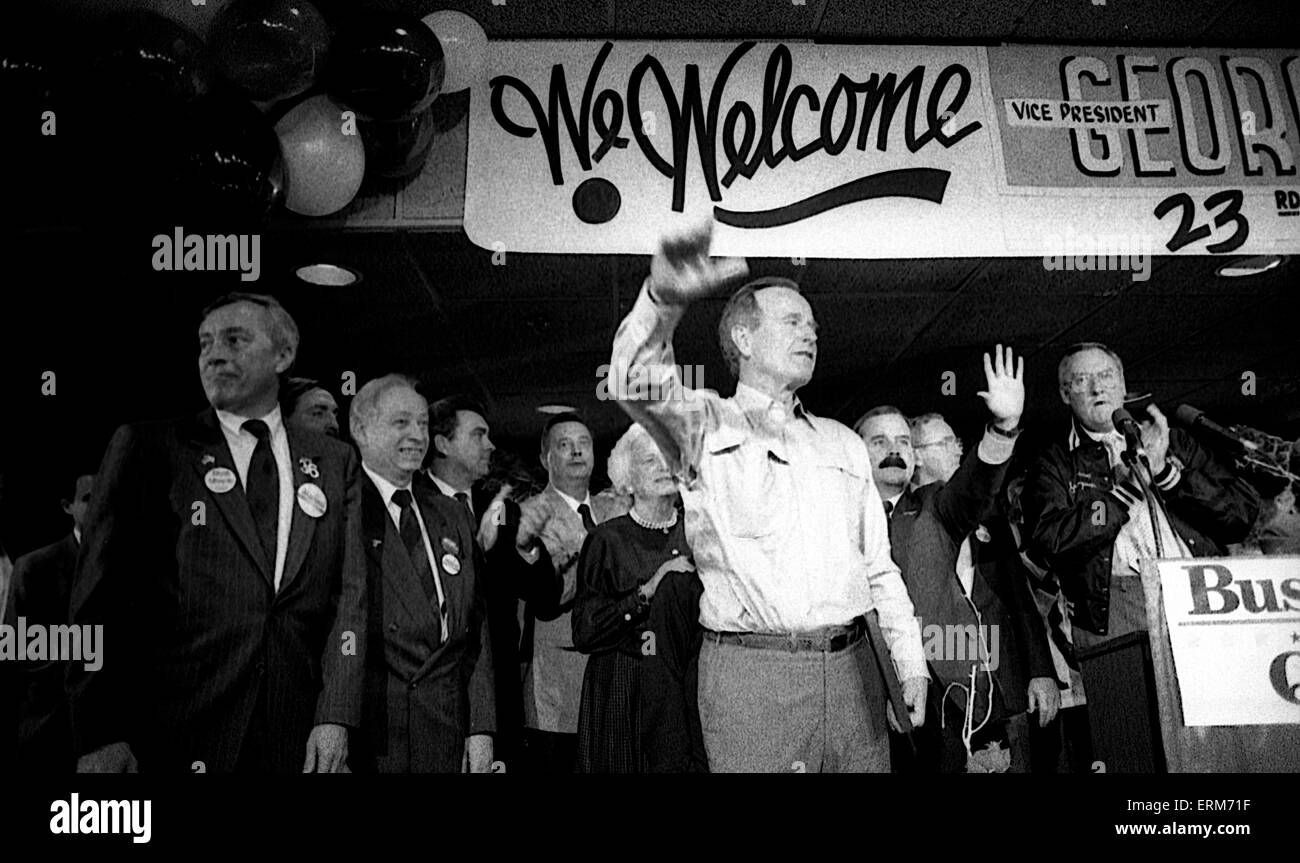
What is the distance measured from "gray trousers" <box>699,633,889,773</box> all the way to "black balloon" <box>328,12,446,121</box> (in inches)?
66.9

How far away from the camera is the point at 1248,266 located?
11.1 ft

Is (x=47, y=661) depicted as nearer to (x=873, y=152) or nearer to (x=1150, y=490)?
(x=873, y=152)

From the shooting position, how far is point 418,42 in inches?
114

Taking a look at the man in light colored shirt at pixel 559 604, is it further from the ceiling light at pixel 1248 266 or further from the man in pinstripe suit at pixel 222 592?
the ceiling light at pixel 1248 266

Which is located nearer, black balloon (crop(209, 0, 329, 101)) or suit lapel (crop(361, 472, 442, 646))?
black balloon (crop(209, 0, 329, 101))

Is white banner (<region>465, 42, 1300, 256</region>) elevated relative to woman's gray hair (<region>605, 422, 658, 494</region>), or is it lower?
elevated

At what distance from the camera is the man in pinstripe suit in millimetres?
2871

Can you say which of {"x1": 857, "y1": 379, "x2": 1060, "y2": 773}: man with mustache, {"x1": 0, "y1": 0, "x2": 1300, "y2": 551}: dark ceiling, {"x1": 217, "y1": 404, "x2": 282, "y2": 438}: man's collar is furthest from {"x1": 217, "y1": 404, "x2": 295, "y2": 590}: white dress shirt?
{"x1": 857, "y1": 379, "x2": 1060, "y2": 773}: man with mustache

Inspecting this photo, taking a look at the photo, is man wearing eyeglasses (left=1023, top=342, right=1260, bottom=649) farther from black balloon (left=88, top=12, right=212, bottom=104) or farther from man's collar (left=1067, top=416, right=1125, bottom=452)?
black balloon (left=88, top=12, right=212, bottom=104)

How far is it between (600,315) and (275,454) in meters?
1.00

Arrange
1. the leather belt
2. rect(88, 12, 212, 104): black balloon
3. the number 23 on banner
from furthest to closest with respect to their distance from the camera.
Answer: the number 23 on banner < the leather belt < rect(88, 12, 212, 104): black balloon
